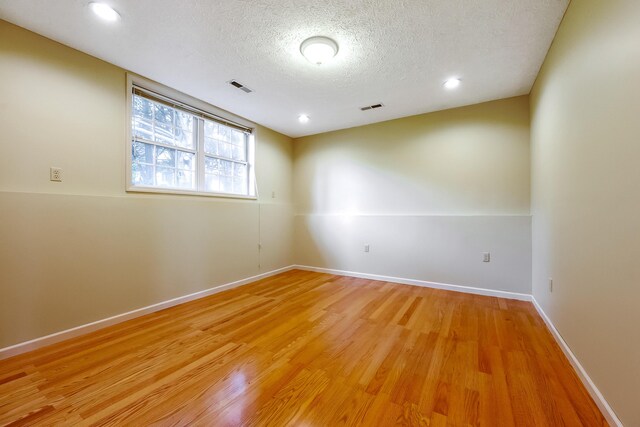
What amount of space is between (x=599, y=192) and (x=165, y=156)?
12.4 feet

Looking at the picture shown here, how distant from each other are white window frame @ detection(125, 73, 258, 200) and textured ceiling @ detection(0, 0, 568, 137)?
0.11 m

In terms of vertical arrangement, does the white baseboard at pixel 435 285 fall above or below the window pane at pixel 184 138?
below

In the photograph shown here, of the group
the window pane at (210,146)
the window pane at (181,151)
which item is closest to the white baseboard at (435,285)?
the window pane at (181,151)

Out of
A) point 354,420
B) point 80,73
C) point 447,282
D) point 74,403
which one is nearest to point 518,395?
point 354,420

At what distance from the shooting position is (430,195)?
12.0ft

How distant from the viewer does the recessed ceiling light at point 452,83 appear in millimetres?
2766

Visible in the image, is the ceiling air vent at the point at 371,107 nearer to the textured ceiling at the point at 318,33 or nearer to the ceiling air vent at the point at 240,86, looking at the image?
the textured ceiling at the point at 318,33

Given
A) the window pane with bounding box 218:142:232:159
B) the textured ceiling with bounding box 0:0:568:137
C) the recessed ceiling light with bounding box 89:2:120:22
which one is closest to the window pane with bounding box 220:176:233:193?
the window pane with bounding box 218:142:232:159

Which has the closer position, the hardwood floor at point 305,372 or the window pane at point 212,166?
the hardwood floor at point 305,372

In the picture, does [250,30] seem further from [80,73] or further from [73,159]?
[73,159]

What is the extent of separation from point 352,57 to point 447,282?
3079mm

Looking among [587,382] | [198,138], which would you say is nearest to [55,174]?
[198,138]

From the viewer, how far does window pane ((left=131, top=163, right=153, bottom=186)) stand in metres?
2.68

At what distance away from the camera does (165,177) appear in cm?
296
